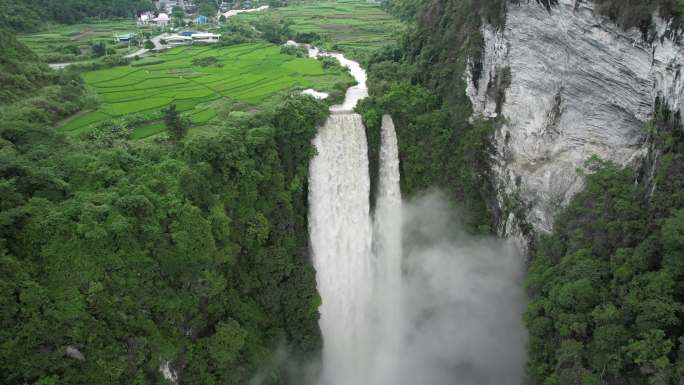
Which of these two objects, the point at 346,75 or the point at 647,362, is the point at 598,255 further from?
the point at 346,75

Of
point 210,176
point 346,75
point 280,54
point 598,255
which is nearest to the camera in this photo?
point 598,255

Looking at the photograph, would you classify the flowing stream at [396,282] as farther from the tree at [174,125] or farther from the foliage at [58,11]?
the foliage at [58,11]

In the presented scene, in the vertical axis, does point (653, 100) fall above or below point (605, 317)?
above

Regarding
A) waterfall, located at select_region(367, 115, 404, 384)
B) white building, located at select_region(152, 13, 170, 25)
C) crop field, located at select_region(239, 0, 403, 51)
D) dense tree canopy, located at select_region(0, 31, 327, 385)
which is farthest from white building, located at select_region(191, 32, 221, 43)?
waterfall, located at select_region(367, 115, 404, 384)

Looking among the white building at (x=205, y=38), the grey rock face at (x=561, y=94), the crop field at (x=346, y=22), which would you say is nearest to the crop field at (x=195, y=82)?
the white building at (x=205, y=38)

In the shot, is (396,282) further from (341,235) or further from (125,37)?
(125,37)

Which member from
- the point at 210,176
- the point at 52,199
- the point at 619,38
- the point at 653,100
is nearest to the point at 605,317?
the point at 653,100
